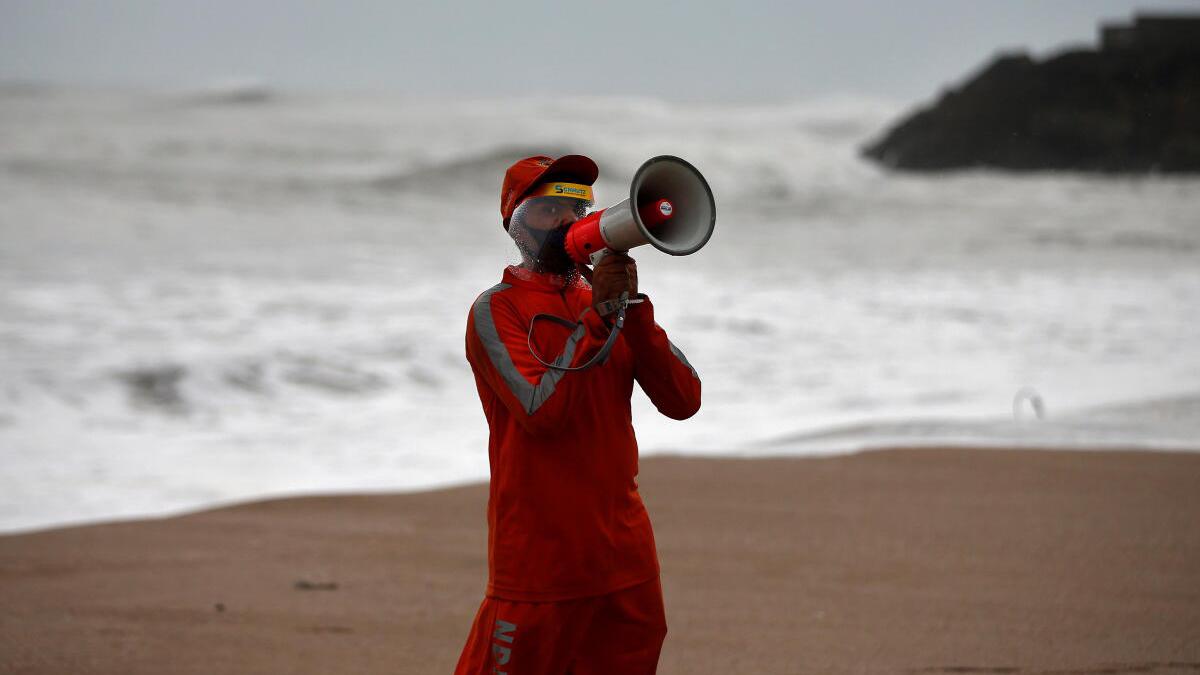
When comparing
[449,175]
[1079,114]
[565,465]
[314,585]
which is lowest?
[314,585]

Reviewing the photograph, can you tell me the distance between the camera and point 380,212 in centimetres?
2133

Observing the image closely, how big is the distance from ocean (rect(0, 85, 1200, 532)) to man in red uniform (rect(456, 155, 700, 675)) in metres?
0.23

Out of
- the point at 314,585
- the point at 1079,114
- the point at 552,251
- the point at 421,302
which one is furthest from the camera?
the point at 1079,114

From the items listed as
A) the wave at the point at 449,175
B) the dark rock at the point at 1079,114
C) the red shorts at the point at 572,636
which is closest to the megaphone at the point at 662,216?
the red shorts at the point at 572,636

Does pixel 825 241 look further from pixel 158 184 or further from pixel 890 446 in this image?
pixel 890 446

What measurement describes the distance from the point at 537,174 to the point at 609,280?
276 millimetres

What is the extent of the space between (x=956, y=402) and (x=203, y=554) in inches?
220

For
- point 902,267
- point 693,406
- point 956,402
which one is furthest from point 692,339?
point 693,406

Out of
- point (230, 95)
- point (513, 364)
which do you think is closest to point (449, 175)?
point (230, 95)

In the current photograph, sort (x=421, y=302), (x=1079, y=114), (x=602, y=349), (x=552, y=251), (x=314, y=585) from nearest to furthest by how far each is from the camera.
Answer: (x=602, y=349)
(x=552, y=251)
(x=314, y=585)
(x=421, y=302)
(x=1079, y=114)

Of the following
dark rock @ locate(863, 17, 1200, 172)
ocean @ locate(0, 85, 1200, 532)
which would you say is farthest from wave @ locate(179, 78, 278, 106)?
dark rock @ locate(863, 17, 1200, 172)

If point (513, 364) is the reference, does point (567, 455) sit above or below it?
below

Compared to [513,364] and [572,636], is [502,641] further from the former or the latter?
[513,364]

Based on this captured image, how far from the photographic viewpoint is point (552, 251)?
2.20 meters
